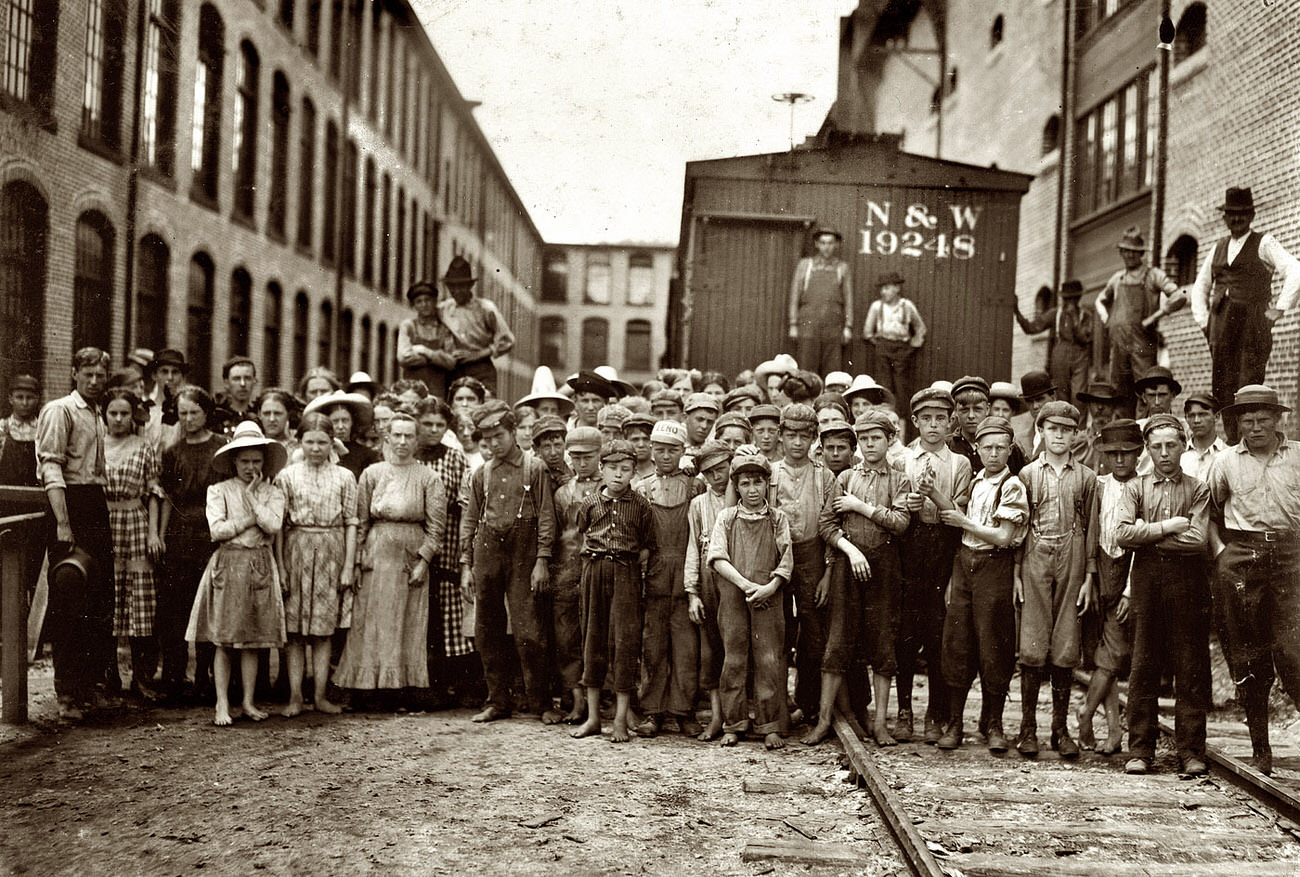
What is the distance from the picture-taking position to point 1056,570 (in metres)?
6.79

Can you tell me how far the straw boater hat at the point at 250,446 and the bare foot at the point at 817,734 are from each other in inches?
143

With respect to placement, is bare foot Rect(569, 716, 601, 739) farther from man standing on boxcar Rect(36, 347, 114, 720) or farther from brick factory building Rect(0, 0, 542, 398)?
brick factory building Rect(0, 0, 542, 398)

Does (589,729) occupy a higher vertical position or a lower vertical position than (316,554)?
lower

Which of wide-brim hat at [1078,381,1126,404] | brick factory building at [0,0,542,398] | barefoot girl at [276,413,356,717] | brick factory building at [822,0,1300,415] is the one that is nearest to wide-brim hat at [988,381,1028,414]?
wide-brim hat at [1078,381,1126,404]

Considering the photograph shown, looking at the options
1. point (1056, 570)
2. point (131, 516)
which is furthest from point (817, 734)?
point (131, 516)

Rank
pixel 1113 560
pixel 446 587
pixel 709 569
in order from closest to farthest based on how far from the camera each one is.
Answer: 1. pixel 1113 560
2. pixel 709 569
3. pixel 446 587

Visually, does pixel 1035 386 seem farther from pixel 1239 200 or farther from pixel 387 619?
pixel 387 619

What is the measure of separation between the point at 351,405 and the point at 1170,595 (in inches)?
218

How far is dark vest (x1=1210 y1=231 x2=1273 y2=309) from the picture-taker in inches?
347

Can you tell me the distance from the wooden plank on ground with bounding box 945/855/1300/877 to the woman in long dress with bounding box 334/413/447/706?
4.02m

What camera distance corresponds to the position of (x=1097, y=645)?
23.1 ft

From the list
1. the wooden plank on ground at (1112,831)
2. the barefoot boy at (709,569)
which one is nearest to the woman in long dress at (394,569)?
the barefoot boy at (709,569)

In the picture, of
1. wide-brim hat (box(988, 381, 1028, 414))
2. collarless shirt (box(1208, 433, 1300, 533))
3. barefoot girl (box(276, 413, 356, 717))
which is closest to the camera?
collarless shirt (box(1208, 433, 1300, 533))

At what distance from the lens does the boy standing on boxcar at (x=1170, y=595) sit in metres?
6.39
